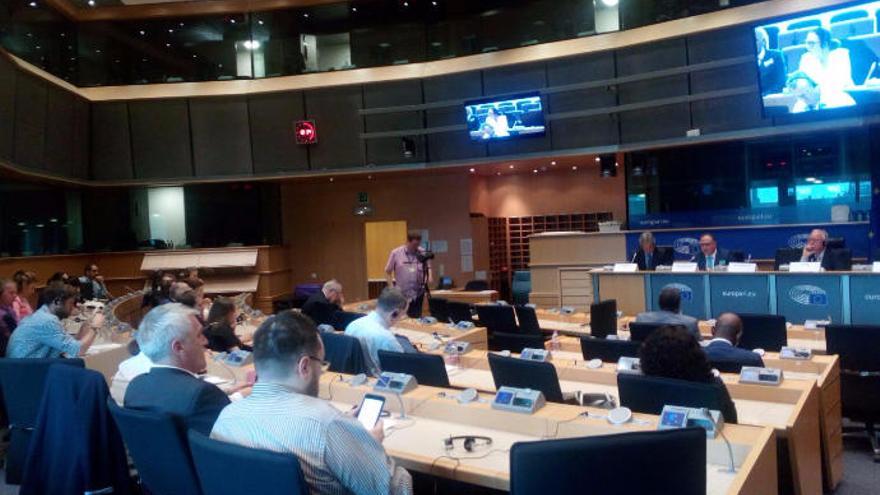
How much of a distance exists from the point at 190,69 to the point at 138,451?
1180cm

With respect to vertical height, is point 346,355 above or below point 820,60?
below

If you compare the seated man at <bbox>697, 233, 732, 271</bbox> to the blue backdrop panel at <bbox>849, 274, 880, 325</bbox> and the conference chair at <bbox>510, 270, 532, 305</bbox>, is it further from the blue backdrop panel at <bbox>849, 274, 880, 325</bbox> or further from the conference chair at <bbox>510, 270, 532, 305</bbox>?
the conference chair at <bbox>510, 270, 532, 305</bbox>

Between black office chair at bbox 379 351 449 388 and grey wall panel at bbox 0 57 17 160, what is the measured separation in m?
7.46

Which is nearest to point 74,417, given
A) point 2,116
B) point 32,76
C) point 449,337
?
point 449,337

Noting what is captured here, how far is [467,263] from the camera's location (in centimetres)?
1334

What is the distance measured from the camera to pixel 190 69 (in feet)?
42.8

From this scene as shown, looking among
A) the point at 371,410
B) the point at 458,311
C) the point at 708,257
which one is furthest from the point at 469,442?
the point at 708,257

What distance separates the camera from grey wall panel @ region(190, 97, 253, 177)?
12781mm

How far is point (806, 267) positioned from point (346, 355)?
4.73 m

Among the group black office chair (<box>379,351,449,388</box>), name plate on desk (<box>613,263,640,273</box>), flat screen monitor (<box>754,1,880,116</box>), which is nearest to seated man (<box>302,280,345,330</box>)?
black office chair (<box>379,351,449,388</box>)

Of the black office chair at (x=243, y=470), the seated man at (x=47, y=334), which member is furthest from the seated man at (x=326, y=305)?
the black office chair at (x=243, y=470)

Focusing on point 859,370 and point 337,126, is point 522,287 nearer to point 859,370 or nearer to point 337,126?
point 337,126

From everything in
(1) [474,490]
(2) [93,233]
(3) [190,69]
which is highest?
(3) [190,69]

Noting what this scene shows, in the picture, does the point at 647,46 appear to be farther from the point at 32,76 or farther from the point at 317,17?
the point at 32,76
